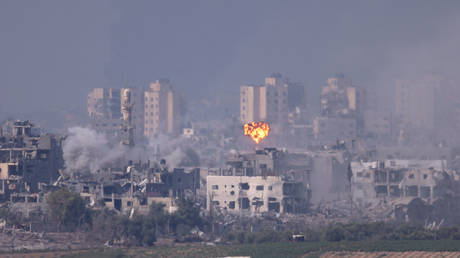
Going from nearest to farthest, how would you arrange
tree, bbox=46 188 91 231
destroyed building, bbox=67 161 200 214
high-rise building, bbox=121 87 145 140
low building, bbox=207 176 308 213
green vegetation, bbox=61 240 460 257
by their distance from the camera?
green vegetation, bbox=61 240 460 257
tree, bbox=46 188 91 231
destroyed building, bbox=67 161 200 214
low building, bbox=207 176 308 213
high-rise building, bbox=121 87 145 140

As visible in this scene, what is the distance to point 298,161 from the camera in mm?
127125

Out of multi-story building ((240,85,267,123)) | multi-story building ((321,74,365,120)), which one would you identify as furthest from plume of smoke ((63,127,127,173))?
multi-story building ((240,85,267,123))

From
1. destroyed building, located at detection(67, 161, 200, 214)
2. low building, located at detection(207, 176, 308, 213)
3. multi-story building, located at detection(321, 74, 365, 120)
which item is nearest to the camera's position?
destroyed building, located at detection(67, 161, 200, 214)

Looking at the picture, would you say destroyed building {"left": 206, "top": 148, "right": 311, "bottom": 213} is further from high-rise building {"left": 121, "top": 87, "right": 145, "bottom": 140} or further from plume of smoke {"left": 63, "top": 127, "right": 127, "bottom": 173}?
high-rise building {"left": 121, "top": 87, "right": 145, "bottom": 140}

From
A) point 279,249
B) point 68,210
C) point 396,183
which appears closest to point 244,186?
point 396,183

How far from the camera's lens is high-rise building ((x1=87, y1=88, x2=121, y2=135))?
163000 mm

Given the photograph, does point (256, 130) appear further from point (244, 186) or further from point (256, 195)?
point (256, 195)

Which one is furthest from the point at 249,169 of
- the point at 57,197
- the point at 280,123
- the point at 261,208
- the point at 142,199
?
the point at 280,123

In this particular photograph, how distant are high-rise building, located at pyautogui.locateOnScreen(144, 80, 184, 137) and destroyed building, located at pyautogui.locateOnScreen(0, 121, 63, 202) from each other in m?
68.3

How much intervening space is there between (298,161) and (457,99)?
56.5m

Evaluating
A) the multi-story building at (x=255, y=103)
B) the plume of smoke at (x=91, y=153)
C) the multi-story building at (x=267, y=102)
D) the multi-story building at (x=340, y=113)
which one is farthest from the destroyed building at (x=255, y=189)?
the multi-story building at (x=255, y=103)

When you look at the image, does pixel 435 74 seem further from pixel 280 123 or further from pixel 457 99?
pixel 280 123

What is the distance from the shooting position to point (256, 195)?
10994cm

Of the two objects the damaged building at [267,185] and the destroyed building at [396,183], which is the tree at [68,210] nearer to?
the damaged building at [267,185]
